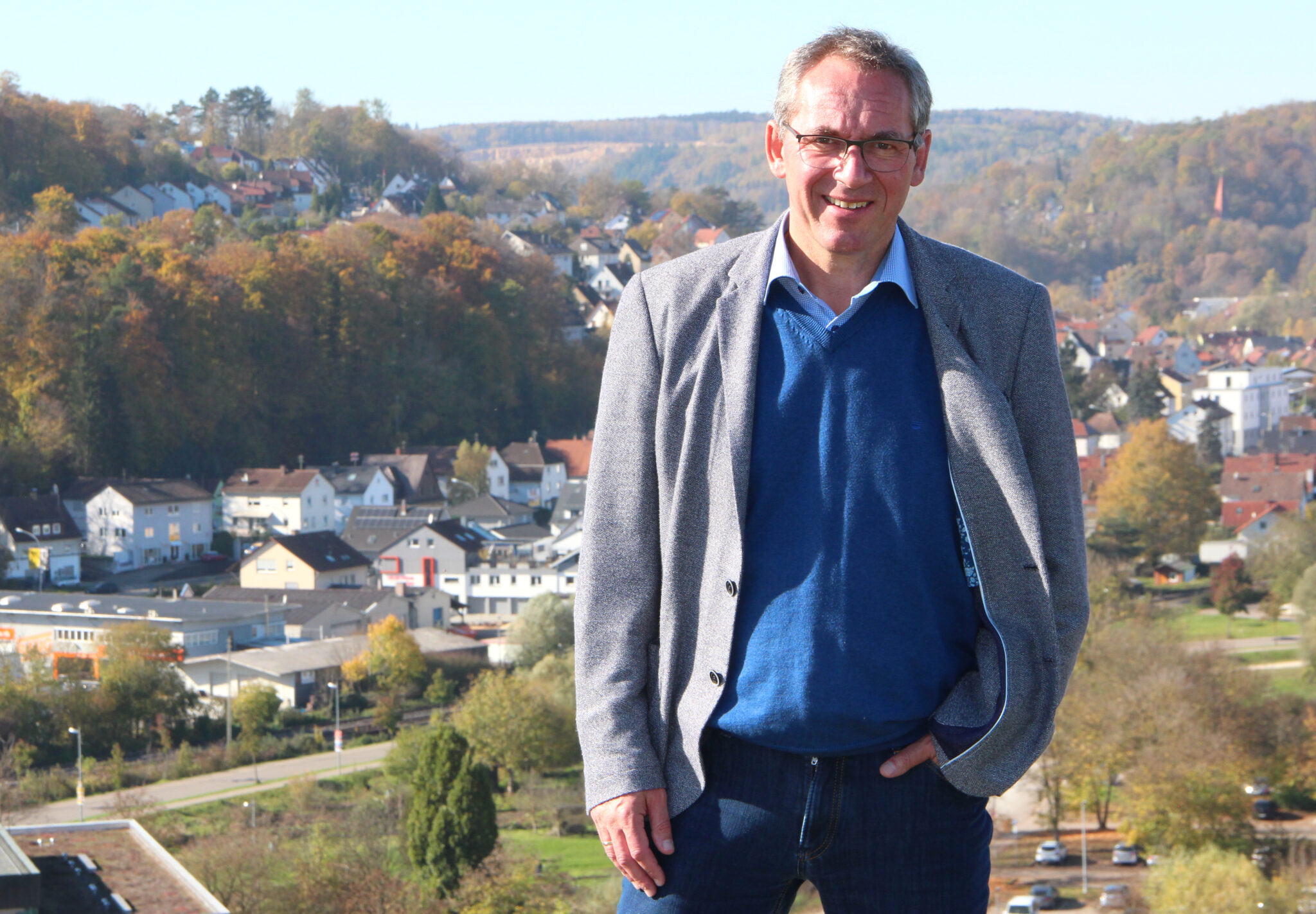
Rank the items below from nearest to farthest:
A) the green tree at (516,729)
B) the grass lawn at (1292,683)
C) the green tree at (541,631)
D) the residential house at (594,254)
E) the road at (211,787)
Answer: the road at (211,787) → the green tree at (516,729) → the grass lawn at (1292,683) → the green tree at (541,631) → the residential house at (594,254)

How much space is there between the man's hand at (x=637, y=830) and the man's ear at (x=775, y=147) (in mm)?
638

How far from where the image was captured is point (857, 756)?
1.52 metres

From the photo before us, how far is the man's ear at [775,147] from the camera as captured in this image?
1.60m

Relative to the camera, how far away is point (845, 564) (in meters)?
1.50

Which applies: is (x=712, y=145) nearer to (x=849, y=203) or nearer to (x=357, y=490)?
(x=357, y=490)

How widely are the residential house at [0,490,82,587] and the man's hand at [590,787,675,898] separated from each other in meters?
28.3

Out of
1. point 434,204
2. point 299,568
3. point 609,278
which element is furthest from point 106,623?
point 609,278

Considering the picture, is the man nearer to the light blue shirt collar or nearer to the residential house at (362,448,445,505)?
the light blue shirt collar

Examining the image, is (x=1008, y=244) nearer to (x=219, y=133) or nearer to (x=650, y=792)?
(x=219, y=133)

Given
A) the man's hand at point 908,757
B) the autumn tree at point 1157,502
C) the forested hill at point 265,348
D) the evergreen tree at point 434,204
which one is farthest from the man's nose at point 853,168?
the evergreen tree at point 434,204

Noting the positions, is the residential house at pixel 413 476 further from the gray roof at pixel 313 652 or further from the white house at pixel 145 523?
the gray roof at pixel 313 652

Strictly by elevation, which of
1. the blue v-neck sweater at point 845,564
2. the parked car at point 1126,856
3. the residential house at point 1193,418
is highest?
the blue v-neck sweater at point 845,564

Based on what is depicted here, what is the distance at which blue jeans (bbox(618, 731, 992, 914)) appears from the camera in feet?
4.99

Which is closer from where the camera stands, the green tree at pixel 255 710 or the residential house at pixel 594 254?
the green tree at pixel 255 710
